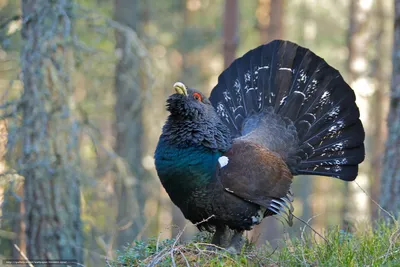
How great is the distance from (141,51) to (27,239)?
109 inches

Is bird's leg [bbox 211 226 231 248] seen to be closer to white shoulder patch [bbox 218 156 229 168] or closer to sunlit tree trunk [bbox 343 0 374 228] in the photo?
white shoulder patch [bbox 218 156 229 168]

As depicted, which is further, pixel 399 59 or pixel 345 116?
pixel 399 59

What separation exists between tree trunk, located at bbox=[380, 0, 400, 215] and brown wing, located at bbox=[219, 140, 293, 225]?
1579 mm

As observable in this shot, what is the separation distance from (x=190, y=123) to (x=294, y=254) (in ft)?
4.67

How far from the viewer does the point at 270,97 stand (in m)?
5.98

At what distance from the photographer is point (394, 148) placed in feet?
20.4

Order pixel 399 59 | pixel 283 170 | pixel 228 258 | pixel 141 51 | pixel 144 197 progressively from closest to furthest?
pixel 228 258
pixel 283 170
pixel 399 59
pixel 141 51
pixel 144 197

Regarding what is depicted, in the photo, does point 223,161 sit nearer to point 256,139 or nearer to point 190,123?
point 190,123

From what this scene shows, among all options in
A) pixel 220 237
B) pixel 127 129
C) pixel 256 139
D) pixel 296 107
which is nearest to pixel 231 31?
pixel 127 129

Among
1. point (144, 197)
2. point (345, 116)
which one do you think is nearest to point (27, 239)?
point (345, 116)

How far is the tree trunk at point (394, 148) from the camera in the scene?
6.17 meters

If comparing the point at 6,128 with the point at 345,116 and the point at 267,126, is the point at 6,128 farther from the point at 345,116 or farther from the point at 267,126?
the point at 345,116

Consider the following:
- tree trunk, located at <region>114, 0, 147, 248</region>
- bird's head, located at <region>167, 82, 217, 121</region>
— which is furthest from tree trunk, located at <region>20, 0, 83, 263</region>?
tree trunk, located at <region>114, 0, 147, 248</region>

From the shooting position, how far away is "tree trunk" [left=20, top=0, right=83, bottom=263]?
628 centimetres
